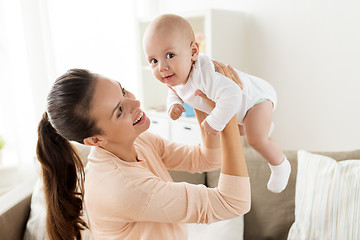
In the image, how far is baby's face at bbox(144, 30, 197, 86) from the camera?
1.06 meters

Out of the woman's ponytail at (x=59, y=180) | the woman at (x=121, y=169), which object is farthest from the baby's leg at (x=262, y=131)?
the woman's ponytail at (x=59, y=180)

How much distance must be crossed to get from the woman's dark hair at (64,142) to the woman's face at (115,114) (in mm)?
21

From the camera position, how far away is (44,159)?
1144 millimetres

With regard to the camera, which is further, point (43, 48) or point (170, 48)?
point (43, 48)

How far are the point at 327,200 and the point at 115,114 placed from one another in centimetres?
111

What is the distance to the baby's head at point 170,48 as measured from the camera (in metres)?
1.06

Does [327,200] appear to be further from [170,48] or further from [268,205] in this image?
[170,48]

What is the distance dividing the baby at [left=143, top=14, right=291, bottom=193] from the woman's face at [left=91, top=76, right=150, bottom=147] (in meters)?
0.14

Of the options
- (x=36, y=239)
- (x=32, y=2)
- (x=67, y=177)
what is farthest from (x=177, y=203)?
(x=32, y=2)

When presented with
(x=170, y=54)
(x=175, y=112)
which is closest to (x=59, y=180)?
(x=175, y=112)

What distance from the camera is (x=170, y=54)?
3.51 ft

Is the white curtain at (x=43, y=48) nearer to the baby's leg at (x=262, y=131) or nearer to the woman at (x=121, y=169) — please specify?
the woman at (x=121, y=169)

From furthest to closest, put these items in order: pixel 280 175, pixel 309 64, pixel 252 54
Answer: pixel 252 54 → pixel 309 64 → pixel 280 175

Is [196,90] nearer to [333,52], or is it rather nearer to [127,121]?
[127,121]
